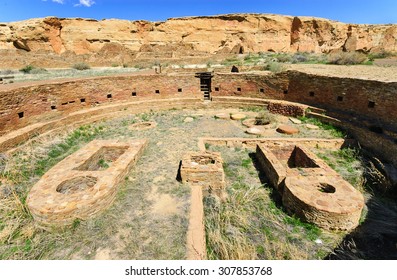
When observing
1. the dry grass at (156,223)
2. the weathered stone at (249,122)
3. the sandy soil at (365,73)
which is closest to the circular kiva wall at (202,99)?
the sandy soil at (365,73)

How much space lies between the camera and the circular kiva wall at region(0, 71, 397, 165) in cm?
798

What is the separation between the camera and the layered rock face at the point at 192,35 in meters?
30.0

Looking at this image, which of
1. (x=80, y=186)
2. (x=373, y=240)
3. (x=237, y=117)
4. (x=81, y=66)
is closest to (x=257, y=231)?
(x=373, y=240)

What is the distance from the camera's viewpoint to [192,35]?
3706cm

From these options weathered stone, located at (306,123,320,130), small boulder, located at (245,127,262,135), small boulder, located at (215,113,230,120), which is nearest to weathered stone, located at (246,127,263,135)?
small boulder, located at (245,127,262,135)

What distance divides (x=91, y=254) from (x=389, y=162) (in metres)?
8.76

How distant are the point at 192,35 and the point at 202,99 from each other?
2784 centimetres

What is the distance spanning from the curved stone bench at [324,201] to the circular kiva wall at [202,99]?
3.48 metres

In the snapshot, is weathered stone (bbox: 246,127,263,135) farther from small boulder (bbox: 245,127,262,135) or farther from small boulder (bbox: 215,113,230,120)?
small boulder (bbox: 215,113,230,120)

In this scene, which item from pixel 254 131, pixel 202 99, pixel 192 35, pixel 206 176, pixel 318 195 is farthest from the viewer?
pixel 192 35

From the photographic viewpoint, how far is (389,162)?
7.12 m

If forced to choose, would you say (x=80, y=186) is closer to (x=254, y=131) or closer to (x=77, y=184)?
(x=77, y=184)

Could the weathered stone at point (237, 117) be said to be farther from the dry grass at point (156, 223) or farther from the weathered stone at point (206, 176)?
the weathered stone at point (206, 176)
